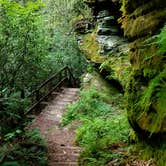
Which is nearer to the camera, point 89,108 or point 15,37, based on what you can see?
point 15,37

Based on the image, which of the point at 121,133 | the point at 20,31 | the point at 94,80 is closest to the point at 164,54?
the point at 121,133

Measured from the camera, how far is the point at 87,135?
9.27 m

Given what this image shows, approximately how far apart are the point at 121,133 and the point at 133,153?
203 centimetres

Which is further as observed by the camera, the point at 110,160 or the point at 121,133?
the point at 121,133

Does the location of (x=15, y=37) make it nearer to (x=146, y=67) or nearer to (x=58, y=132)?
(x=58, y=132)

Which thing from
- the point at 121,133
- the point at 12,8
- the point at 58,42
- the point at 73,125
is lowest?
the point at 73,125

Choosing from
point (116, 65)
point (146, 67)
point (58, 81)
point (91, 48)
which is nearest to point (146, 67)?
point (146, 67)

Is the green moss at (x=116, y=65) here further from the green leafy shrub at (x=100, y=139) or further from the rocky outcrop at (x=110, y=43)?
the green leafy shrub at (x=100, y=139)

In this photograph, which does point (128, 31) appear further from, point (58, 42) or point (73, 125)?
point (58, 42)

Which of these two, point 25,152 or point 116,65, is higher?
point 116,65

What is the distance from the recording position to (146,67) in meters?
5.50

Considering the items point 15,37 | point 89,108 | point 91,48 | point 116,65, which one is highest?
point 15,37

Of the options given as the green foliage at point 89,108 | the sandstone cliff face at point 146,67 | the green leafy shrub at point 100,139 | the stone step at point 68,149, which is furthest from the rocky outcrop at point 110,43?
Answer: the sandstone cliff face at point 146,67

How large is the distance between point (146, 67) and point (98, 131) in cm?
410
